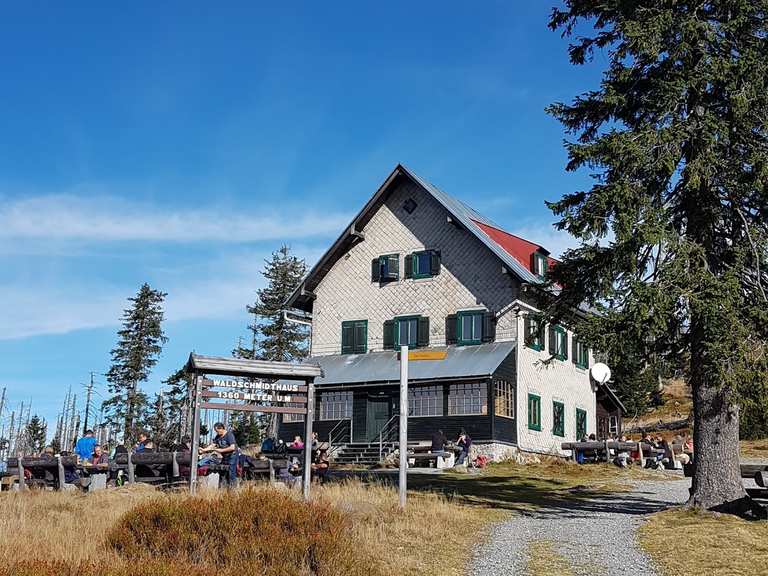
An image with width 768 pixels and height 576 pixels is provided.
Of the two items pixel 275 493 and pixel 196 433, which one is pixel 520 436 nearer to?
pixel 196 433

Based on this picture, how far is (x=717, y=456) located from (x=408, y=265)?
69.6ft

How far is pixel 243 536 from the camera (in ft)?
35.0

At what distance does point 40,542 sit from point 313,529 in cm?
328

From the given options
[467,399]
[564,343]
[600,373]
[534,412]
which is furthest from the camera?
[600,373]

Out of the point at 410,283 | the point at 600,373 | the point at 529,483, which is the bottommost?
the point at 529,483

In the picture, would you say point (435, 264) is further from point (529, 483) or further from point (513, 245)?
point (529, 483)

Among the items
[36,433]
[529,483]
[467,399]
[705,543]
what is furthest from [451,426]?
[36,433]

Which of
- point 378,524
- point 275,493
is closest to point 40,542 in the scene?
point 275,493

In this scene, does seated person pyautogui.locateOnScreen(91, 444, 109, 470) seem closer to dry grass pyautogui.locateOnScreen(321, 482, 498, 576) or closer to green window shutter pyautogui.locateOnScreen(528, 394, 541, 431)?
dry grass pyautogui.locateOnScreen(321, 482, 498, 576)

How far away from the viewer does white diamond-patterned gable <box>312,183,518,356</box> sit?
34938mm

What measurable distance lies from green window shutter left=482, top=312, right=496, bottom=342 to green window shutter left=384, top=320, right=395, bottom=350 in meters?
3.80

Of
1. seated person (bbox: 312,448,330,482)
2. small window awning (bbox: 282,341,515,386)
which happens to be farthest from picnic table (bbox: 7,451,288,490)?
small window awning (bbox: 282,341,515,386)

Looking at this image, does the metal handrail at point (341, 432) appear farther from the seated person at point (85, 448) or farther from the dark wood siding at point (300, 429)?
the seated person at point (85, 448)

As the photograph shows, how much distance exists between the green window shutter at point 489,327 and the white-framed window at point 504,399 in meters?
1.78
